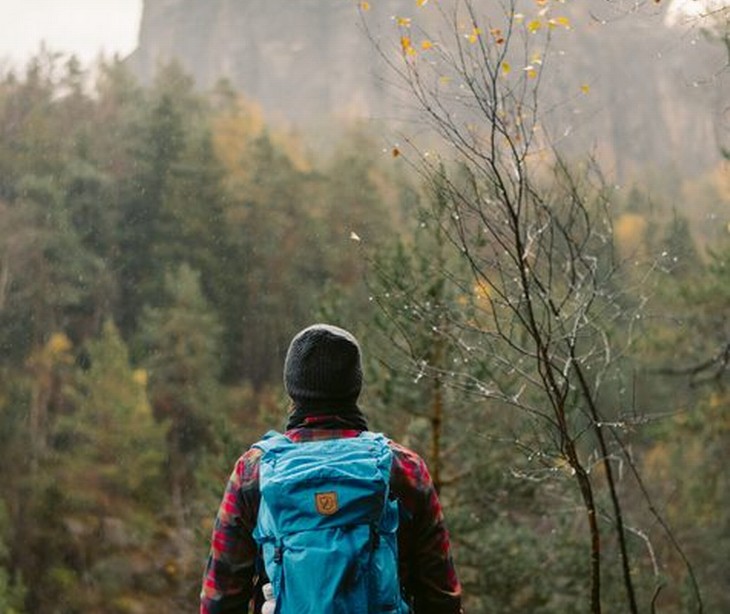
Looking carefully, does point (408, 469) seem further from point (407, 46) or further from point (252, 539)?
point (407, 46)

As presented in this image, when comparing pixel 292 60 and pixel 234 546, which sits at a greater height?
pixel 292 60

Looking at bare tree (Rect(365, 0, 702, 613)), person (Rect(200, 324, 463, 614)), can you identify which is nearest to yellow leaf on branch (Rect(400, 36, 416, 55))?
bare tree (Rect(365, 0, 702, 613))

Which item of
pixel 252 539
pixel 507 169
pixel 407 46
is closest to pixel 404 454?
pixel 252 539

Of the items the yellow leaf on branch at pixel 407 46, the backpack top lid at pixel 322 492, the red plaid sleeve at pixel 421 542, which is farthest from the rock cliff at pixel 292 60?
the backpack top lid at pixel 322 492

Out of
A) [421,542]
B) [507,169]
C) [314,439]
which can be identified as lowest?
[421,542]

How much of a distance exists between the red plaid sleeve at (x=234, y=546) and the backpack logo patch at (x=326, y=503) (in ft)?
0.60

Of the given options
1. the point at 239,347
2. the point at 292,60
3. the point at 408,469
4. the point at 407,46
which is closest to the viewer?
the point at 408,469

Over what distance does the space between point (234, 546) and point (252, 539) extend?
0.14 ft

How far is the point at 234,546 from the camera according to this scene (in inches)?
77.9

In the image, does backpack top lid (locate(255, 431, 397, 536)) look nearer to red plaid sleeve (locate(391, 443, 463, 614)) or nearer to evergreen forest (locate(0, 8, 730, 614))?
red plaid sleeve (locate(391, 443, 463, 614))

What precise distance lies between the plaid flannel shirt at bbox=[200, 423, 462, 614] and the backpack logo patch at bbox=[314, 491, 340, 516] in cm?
16

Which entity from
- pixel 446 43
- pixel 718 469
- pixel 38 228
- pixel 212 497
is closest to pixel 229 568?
pixel 446 43

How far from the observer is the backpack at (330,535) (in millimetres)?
1812

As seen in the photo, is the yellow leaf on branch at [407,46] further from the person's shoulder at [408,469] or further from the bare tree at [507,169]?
the person's shoulder at [408,469]
